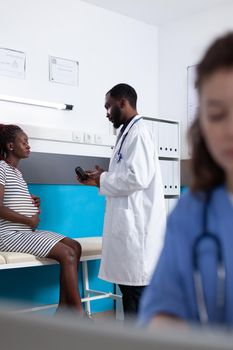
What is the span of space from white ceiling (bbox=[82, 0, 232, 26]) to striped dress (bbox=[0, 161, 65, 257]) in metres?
1.82

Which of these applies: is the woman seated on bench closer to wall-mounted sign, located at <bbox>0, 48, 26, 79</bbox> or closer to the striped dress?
the striped dress

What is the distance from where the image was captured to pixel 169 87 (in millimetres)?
4324

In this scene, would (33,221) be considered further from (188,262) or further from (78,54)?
(188,262)

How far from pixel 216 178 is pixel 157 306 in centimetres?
17

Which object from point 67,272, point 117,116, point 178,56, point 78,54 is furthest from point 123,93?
point 178,56

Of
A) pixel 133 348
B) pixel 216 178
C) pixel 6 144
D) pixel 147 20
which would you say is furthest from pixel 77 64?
pixel 133 348

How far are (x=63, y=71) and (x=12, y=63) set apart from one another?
44 centimetres

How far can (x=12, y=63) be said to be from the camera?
11.0 ft

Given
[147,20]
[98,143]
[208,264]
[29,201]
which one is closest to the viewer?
[208,264]

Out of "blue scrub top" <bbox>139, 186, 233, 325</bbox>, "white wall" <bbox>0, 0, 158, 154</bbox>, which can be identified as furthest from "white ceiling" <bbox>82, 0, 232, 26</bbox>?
"blue scrub top" <bbox>139, 186, 233, 325</bbox>

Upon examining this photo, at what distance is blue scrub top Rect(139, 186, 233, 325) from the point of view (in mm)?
528

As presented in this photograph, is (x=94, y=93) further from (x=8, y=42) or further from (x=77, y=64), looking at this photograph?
(x=8, y=42)

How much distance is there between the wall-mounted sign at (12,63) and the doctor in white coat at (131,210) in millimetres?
1128

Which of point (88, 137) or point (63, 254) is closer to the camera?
point (63, 254)
